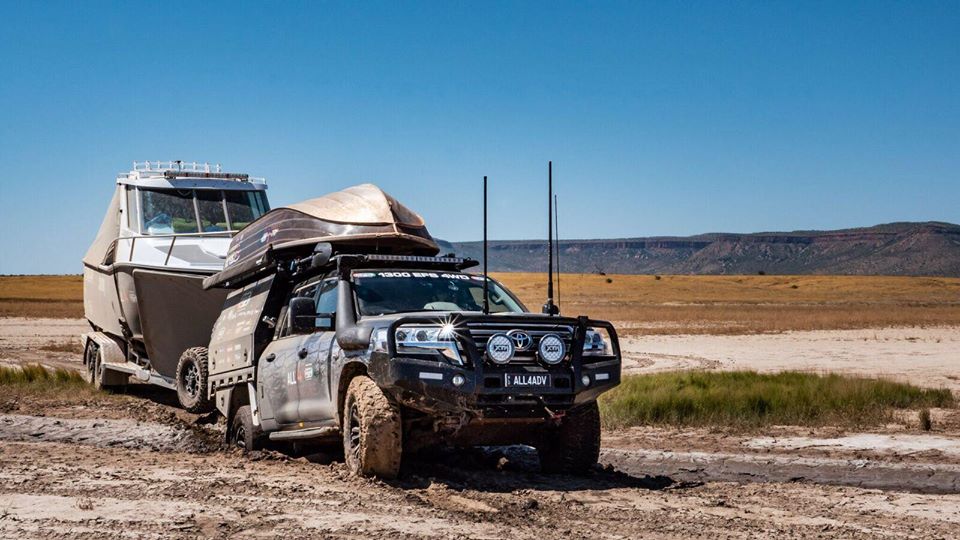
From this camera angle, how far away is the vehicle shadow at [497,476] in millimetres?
9320

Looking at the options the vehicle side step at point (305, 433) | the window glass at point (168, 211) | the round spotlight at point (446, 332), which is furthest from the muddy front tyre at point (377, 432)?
the window glass at point (168, 211)

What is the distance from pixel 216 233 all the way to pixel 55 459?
6.65m

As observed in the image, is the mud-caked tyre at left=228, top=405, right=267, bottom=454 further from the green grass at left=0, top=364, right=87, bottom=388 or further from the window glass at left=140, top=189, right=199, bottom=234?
the green grass at left=0, top=364, right=87, bottom=388

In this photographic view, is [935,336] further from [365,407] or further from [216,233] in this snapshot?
[365,407]

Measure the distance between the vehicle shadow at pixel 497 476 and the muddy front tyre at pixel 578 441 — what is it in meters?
0.10

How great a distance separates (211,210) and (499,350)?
1083 cm

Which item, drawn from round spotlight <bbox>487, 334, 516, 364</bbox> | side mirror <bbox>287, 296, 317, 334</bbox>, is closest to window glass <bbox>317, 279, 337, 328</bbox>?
side mirror <bbox>287, 296, 317, 334</bbox>

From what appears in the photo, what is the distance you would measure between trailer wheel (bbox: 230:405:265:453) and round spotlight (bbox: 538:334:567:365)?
11.8ft

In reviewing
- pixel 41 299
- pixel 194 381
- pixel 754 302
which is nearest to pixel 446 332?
pixel 194 381

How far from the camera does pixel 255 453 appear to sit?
37.2 ft

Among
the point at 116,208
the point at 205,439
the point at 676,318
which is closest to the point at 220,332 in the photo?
the point at 205,439

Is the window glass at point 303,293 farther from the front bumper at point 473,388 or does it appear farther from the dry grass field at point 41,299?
the dry grass field at point 41,299

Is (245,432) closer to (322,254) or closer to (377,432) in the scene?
(322,254)

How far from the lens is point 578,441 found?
9.91 m
